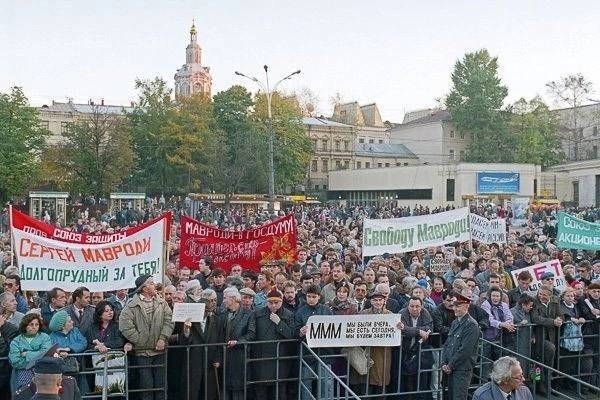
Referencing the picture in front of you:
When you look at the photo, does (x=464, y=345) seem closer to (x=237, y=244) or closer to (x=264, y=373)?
(x=264, y=373)

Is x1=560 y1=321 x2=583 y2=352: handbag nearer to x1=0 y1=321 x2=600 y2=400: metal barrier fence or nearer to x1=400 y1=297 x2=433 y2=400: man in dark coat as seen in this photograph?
x1=0 y1=321 x2=600 y2=400: metal barrier fence

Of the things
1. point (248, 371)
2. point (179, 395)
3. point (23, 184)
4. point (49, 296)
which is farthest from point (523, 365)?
point (23, 184)

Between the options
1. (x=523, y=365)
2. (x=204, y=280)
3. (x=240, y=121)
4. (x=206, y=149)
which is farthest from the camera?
(x=240, y=121)

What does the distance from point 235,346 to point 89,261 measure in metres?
2.35

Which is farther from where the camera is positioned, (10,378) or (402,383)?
(402,383)

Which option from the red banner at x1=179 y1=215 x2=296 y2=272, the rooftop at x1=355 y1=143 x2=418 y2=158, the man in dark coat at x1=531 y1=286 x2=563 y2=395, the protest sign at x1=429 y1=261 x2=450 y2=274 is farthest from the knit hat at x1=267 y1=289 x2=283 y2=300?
the rooftop at x1=355 y1=143 x2=418 y2=158

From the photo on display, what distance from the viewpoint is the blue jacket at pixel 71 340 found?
8.16 meters

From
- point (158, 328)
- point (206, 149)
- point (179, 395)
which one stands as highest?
point (206, 149)

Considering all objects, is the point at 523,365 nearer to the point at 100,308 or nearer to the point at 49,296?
the point at 100,308

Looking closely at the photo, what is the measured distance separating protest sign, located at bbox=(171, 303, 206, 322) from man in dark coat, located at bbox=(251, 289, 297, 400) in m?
0.87

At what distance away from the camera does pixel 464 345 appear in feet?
28.1

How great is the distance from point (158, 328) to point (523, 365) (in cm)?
498

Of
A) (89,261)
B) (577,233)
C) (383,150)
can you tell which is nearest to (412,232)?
(577,233)

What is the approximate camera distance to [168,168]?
64.9 m
